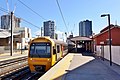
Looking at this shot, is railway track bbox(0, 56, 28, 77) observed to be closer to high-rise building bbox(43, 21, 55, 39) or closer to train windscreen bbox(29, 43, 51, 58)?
train windscreen bbox(29, 43, 51, 58)

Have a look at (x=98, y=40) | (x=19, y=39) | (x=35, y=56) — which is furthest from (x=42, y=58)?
(x=19, y=39)

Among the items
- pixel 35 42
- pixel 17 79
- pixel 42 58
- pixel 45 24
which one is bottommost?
pixel 17 79

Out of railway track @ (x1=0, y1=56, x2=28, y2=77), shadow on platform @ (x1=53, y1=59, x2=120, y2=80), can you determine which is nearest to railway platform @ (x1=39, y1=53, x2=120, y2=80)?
shadow on platform @ (x1=53, y1=59, x2=120, y2=80)

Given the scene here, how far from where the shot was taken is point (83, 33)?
117500 mm

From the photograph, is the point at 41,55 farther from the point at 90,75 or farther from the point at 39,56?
the point at 90,75

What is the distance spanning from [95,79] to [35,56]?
5548 mm

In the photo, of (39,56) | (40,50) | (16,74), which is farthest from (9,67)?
(39,56)

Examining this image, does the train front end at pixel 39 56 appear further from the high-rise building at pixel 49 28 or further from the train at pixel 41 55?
the high-rise building at pixel 49 28

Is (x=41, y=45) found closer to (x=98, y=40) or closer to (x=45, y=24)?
(x=98, y=40)

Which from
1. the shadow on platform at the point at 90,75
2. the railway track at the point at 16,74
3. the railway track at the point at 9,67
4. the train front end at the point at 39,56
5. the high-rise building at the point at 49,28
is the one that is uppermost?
the high-rise building at the point at 49,28

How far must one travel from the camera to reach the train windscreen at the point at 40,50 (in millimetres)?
16297

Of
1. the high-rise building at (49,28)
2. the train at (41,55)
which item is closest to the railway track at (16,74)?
the train at (41,55)

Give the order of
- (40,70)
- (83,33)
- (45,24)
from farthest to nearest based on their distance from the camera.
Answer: (83,33), (45,24), (40,70)

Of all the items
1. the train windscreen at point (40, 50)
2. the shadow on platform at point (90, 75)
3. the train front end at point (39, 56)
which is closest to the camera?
the shadow on platform at point (90, 75)
